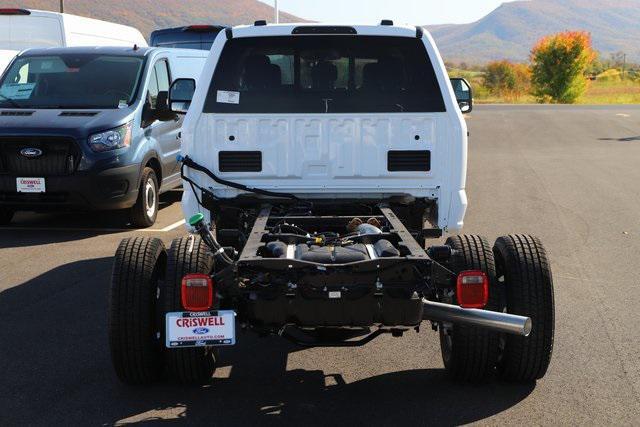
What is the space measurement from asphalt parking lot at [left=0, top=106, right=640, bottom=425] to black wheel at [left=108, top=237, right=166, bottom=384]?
0.17 metres

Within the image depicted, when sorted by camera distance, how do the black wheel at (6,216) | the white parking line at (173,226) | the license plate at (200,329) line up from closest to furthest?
the license plate at (200,329), the white parking line at (173,226), the black wheel at (6,216)

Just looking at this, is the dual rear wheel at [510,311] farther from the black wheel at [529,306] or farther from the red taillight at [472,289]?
the red taillight at [472,289]

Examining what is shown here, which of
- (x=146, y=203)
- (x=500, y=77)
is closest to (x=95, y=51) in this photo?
(x=146, y=203)

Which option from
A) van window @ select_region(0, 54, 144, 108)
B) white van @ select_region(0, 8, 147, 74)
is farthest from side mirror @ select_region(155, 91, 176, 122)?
white van @ select_region(0, 8, 147, 74)

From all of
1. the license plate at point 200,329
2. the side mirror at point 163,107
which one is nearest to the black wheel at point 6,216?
the side mirror at point 163,107

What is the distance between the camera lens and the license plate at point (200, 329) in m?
4.64

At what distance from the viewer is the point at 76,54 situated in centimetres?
1105

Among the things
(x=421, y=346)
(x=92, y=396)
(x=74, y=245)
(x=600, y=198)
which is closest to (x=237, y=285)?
(x=92, y=396)

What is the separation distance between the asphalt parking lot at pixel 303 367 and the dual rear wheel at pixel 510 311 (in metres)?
0.15

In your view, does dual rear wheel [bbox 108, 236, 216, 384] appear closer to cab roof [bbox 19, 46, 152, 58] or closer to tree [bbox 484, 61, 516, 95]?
cab roof [bbox 19, 46, 152, 58]

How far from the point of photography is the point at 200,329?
4.66 metres

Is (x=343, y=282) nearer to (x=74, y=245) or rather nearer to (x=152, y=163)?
(x=74, y=245)

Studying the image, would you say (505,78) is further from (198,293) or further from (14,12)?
(198,293)

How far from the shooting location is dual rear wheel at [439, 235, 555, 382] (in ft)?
16.4
